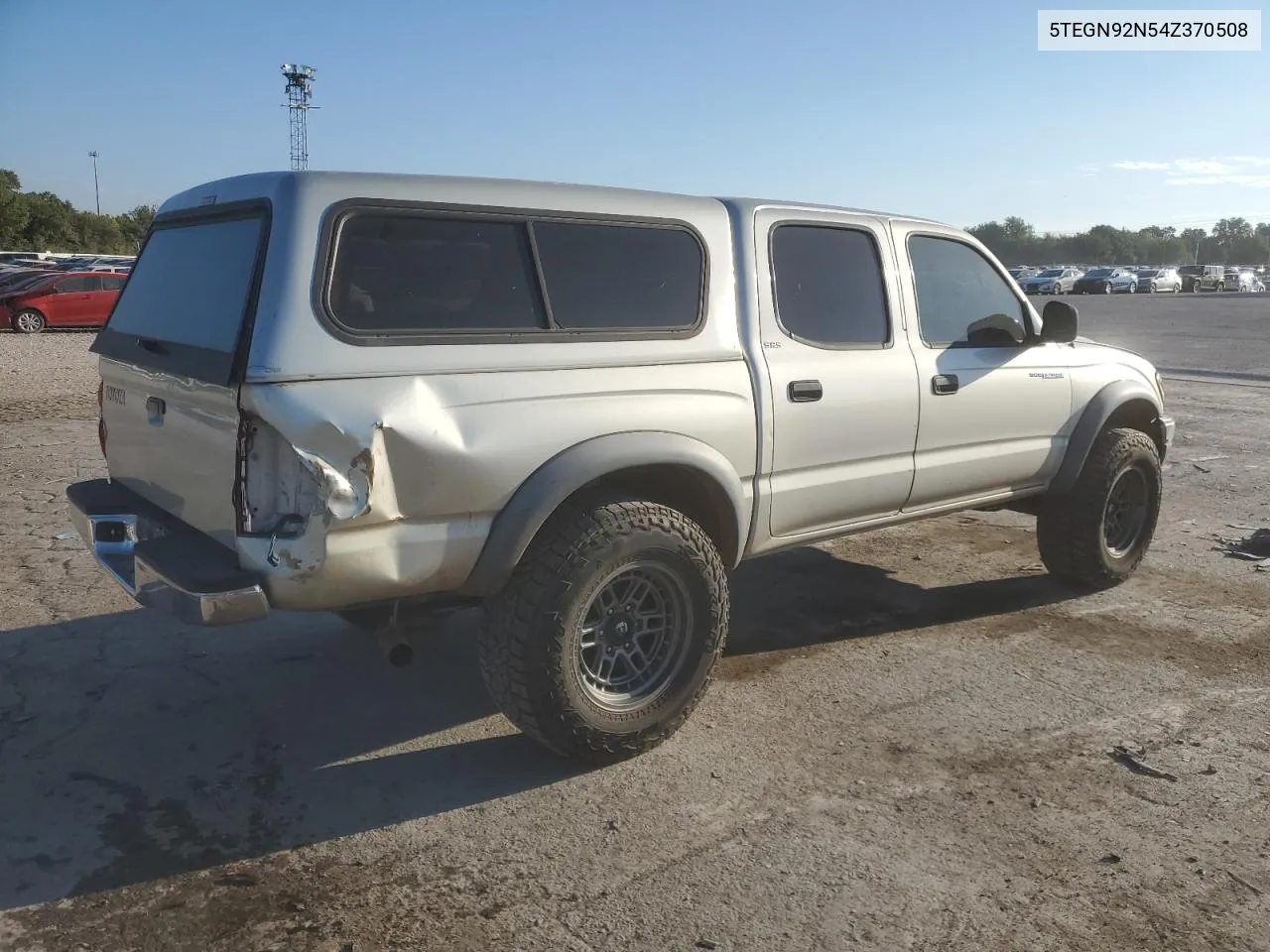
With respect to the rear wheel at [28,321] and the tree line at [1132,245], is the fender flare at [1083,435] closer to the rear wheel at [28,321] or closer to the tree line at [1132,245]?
the rear wheel at [28,321]

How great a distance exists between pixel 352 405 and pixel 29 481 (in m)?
6.10

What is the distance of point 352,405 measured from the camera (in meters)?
3.11

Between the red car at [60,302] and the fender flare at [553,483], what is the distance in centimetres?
2234

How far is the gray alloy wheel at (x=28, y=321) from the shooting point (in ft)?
75.3

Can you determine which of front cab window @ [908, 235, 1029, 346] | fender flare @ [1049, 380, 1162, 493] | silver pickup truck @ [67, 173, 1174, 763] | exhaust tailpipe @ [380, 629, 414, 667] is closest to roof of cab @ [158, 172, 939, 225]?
silver pickup truck @ [67, 173, 1174, 763]

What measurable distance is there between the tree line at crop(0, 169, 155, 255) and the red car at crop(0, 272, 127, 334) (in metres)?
42.0

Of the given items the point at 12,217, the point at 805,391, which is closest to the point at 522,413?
the point at 805,391

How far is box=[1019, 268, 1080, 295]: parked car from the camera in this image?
5262 cm

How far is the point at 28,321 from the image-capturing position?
23.1 metres

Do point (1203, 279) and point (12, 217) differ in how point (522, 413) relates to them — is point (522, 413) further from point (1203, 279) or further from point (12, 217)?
point (12, 217)

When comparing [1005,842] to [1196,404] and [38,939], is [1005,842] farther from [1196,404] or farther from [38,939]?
[1196,404]

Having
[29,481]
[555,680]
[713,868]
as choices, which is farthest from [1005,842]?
[29,481]

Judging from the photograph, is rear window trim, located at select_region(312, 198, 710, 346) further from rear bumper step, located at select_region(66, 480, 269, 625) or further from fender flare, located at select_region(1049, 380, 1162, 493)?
fender flare, located at select_region(1049, 380, 1162, 493)

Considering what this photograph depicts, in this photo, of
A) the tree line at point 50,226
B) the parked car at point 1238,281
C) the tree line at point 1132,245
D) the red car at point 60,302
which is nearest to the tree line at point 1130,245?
the tree line at point 1132,245
